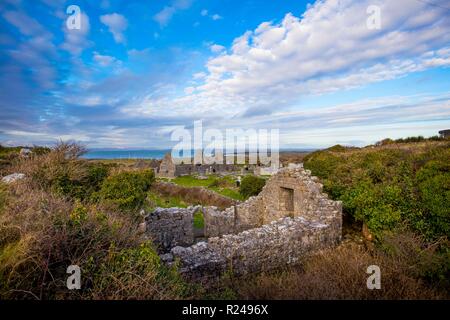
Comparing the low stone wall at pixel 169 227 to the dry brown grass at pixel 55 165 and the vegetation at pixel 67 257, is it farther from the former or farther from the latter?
the vegetation at pixel 67 257

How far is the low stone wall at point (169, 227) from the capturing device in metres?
9.52

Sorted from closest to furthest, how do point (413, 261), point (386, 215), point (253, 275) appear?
point (413, 261) → point (253, 275) → point (386, 215)

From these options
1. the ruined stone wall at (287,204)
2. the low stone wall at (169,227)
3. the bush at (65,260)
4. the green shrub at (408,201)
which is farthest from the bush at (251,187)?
the bush at (65,260)

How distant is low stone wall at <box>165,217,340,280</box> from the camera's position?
557 cm

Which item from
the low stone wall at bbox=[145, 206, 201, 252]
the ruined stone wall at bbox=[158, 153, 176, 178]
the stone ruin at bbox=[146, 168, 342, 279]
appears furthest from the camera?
the ruined stone wall at bbox=[158, 153, 176, 178]

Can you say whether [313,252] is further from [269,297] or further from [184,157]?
[184,157]

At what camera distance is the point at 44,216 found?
361cm

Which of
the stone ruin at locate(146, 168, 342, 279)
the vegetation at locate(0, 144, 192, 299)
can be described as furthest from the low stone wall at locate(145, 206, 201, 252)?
the vegetation at locate(0, 144, 192, 299)

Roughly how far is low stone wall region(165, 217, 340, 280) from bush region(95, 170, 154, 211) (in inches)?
135

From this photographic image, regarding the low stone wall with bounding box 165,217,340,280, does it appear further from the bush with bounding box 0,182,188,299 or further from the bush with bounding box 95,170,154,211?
the bush with bounding box 95,170,154,211

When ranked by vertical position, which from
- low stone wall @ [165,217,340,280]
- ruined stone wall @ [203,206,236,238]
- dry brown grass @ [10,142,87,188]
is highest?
dry brown grass @ [10,142,87,188]
